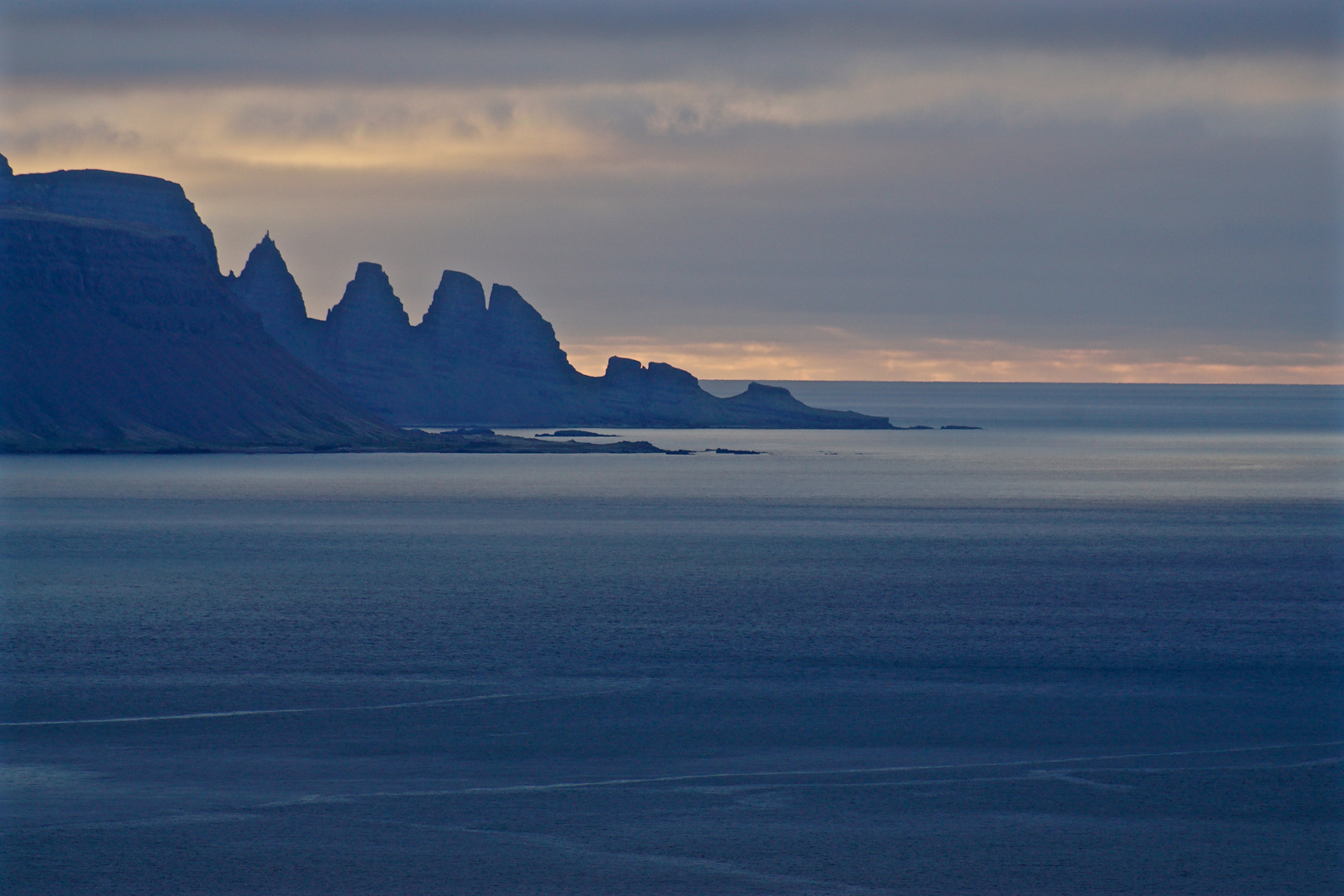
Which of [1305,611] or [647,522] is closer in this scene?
[1305,611]

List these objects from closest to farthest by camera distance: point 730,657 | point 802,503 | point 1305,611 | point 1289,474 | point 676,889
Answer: point 676,889, point 730,657, point 1305,611, point 802,503, point 1289,474

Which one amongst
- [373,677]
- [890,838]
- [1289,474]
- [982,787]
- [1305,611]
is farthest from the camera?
[1289,474]

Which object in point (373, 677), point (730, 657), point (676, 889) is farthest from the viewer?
point (730, 657)

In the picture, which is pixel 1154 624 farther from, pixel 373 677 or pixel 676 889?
pixel 676 889

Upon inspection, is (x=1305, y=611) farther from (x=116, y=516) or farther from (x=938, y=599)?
(x=116, y=516)

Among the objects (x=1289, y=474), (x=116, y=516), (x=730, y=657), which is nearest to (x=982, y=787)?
(x=730, y=657)

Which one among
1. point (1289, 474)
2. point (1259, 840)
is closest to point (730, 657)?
point (1259, 840)
